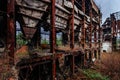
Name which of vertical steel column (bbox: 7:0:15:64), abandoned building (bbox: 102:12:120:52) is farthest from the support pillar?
abandoned building (bbox: 102:12:120:52)

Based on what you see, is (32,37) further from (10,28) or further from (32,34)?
(10,28)

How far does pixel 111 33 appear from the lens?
30.2 metres

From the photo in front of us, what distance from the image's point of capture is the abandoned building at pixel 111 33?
29469mm

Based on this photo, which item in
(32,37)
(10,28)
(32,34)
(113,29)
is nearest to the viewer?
→ (10,28)

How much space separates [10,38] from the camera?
19.0 ft

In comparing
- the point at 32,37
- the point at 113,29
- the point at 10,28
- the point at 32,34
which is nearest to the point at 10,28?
the point at 10,28

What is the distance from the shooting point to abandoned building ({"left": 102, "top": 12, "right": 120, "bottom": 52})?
29469mm

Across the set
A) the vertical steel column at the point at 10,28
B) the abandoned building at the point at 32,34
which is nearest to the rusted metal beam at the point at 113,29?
the abandoned building at the point at 32,34

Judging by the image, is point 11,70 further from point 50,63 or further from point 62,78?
point 62,78

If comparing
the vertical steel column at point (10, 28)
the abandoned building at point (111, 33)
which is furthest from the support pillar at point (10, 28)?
the abandoned building at point (111, 33)

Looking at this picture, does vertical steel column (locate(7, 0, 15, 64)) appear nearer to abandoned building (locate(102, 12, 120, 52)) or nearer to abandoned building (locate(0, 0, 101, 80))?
abandoned building (locate(0, 0, 101, 80))

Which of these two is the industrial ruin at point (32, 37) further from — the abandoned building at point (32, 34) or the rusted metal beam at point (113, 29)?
the rusted metal beam at point (113, 29)

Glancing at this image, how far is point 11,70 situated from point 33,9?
3.61 meters

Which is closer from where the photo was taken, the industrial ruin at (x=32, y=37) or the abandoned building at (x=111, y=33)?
the industrial ruin at (x=32, y=37)
